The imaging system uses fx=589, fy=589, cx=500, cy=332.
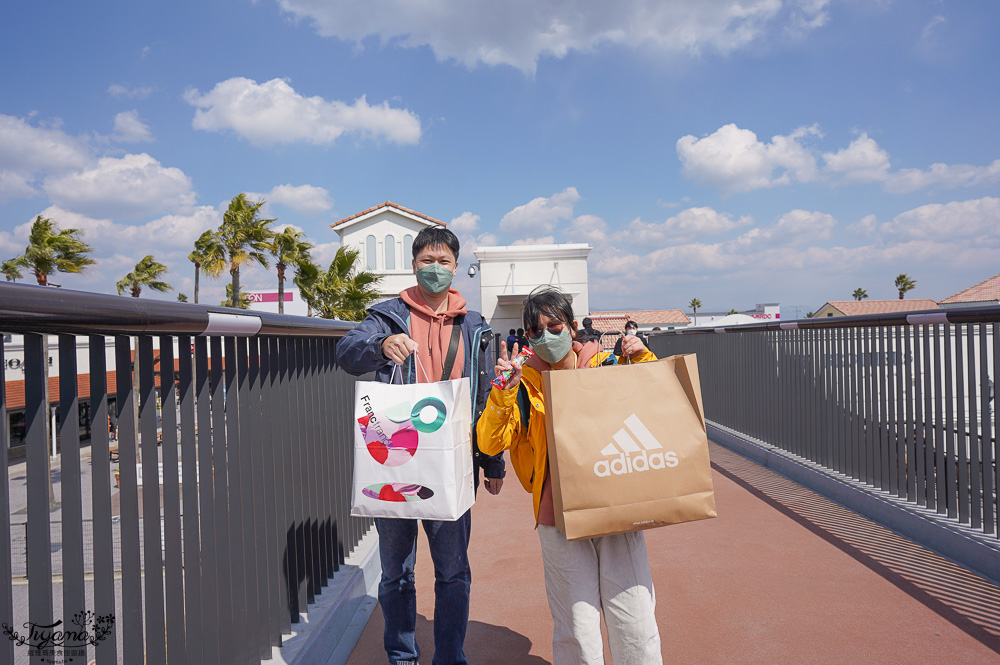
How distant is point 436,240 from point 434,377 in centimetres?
60

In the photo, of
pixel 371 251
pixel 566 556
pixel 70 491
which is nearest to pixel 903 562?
pixel 566 556

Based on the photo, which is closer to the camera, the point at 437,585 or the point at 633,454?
the point at 633,454

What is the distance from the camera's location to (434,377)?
8.04 ft

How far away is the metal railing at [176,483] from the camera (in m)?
1.23

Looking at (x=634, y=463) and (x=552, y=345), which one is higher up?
(x=552, y=345)

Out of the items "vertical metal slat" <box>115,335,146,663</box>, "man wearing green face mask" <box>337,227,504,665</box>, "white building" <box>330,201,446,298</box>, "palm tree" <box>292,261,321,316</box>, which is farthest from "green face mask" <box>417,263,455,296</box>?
"white building" <box>330,201,446,298</box>

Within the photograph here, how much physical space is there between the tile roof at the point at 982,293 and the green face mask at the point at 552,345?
3430 centimetres

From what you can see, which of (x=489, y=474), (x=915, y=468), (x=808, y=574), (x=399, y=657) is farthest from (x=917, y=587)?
(x=399, y=657)

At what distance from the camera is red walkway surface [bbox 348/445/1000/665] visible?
279 centimetres

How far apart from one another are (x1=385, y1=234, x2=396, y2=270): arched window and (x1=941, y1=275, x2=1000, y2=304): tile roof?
29760mm

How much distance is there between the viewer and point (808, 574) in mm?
3621

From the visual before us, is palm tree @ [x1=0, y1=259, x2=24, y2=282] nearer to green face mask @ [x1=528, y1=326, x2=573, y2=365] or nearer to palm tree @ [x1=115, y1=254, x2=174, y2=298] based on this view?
palm tree @ [x1=115, y1=254, x2=174, y2=298]

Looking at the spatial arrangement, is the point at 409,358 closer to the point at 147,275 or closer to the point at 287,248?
the point at 287,248

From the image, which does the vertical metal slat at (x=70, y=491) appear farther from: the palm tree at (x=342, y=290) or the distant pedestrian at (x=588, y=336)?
the palm tree at (x=342, y=290)
